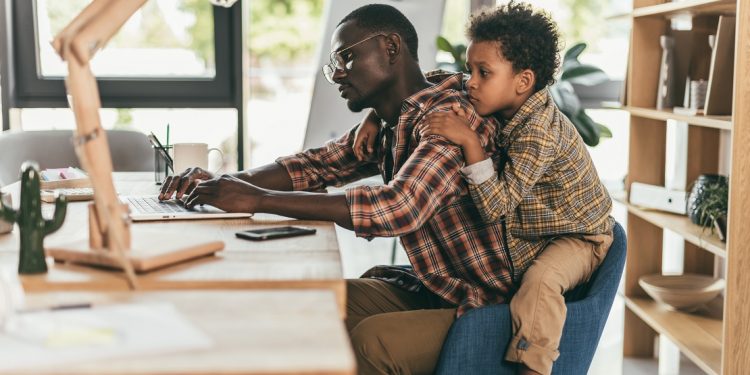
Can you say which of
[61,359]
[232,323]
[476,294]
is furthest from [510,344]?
[61,359]

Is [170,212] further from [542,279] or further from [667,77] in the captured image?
[667,77]

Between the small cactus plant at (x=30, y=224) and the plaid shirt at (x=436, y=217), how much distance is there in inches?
21.7

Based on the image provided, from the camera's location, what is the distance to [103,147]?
4.02 ft

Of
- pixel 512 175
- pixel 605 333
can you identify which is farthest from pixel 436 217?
pixel 605 333

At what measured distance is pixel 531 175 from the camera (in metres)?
1.74

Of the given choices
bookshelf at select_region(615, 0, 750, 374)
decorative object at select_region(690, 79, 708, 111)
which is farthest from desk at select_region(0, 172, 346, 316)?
decorative object at select_region(690, 79, 708, 111)

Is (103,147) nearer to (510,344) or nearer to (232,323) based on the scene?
(232,323)

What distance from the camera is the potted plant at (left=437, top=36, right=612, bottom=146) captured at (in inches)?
142

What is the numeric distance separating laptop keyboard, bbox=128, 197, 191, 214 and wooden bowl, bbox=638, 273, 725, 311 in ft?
5.83

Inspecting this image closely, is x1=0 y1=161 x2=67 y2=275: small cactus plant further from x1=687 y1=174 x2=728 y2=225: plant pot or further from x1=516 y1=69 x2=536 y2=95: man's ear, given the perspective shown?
x1=687 y1=174 x2=728 y2=225: plant pot

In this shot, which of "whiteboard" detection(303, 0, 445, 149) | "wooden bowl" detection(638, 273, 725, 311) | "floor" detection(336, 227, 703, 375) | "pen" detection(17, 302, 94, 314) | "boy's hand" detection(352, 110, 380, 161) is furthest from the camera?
"whiteboard" detection(303, 0, 445, 149)

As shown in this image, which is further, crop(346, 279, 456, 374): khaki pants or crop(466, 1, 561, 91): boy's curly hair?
crop(466, 1, 561, 91): boy's curly hair

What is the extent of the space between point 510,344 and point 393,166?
0.59m

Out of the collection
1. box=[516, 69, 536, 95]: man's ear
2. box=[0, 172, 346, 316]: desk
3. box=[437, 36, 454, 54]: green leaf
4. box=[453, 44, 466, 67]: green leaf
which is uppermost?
box=[437, 36, 454, 54]: green leaf
